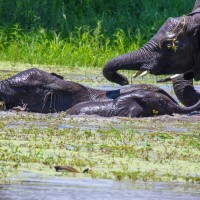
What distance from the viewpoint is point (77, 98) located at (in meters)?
11.4

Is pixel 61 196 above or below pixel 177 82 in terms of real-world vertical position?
below

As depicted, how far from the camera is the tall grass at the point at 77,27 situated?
1609 centimetres

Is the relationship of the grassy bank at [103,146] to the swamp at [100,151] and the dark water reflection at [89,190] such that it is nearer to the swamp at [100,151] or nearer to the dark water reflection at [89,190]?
the swamp at [100,151]

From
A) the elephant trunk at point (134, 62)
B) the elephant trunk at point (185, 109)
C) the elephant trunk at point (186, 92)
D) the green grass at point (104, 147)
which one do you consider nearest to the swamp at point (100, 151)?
the green grass at point (104, 147)

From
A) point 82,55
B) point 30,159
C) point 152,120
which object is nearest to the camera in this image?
point 30,159

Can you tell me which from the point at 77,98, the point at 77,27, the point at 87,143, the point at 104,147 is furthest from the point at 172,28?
the point at 77,27

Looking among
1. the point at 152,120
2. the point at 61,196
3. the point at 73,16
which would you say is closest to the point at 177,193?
the point at 61,196

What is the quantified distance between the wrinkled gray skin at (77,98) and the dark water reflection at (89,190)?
393 cm

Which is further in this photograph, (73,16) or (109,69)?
(73,16)

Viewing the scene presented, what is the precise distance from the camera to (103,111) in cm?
1089

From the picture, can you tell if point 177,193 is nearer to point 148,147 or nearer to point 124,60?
point 148,147

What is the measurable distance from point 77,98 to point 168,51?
1251 millimetres

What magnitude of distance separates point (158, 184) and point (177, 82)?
504 cm

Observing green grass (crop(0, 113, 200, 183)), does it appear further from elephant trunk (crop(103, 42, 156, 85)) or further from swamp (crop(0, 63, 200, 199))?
elephant trunk (crop(103, 42, 156, 85))
